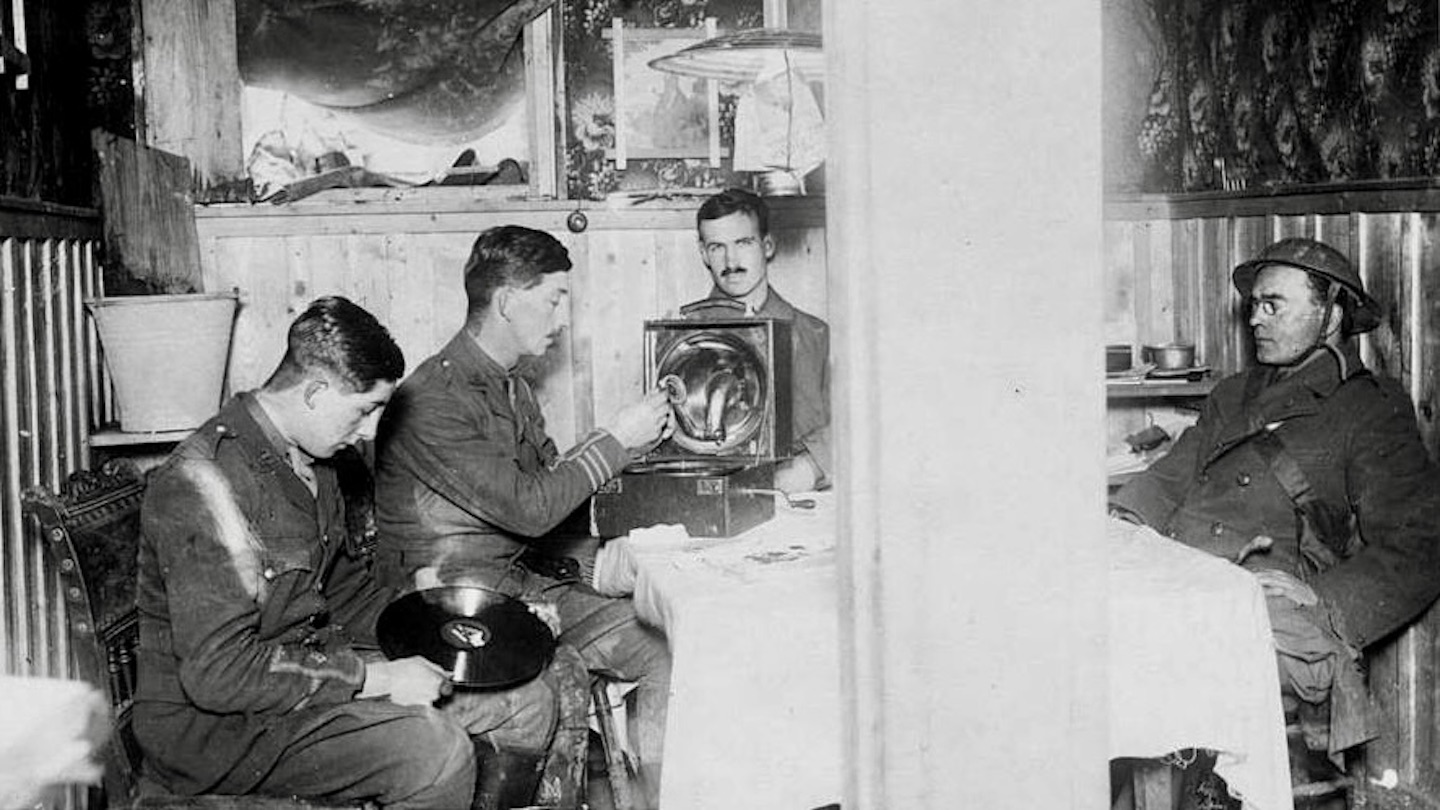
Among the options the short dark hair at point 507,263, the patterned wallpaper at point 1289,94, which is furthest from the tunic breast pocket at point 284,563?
the patterned wallpaper at point 1289,94

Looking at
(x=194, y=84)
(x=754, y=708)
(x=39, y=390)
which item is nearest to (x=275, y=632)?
(x=754, y=708)

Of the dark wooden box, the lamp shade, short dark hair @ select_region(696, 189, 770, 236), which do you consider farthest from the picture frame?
the dark wooden box

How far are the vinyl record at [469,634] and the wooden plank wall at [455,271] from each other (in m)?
2.19

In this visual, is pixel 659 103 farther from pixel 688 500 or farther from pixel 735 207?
pixel 688 500

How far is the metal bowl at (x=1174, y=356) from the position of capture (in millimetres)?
5348

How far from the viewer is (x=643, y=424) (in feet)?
12.7

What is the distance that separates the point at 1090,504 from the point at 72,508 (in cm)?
214

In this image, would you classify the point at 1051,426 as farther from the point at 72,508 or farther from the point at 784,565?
the point at 72,508

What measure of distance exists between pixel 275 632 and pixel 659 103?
303 cm

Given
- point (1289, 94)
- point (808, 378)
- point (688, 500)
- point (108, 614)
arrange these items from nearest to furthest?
point (108, 614) < point (688, 500) < point (1289, 94) < point (808, 378)

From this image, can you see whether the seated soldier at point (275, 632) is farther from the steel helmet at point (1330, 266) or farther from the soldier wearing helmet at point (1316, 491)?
the steel helmet at point (1330, 266)

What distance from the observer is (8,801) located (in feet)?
6.98

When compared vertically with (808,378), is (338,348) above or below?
above

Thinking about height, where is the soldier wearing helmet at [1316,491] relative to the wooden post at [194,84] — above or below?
below
